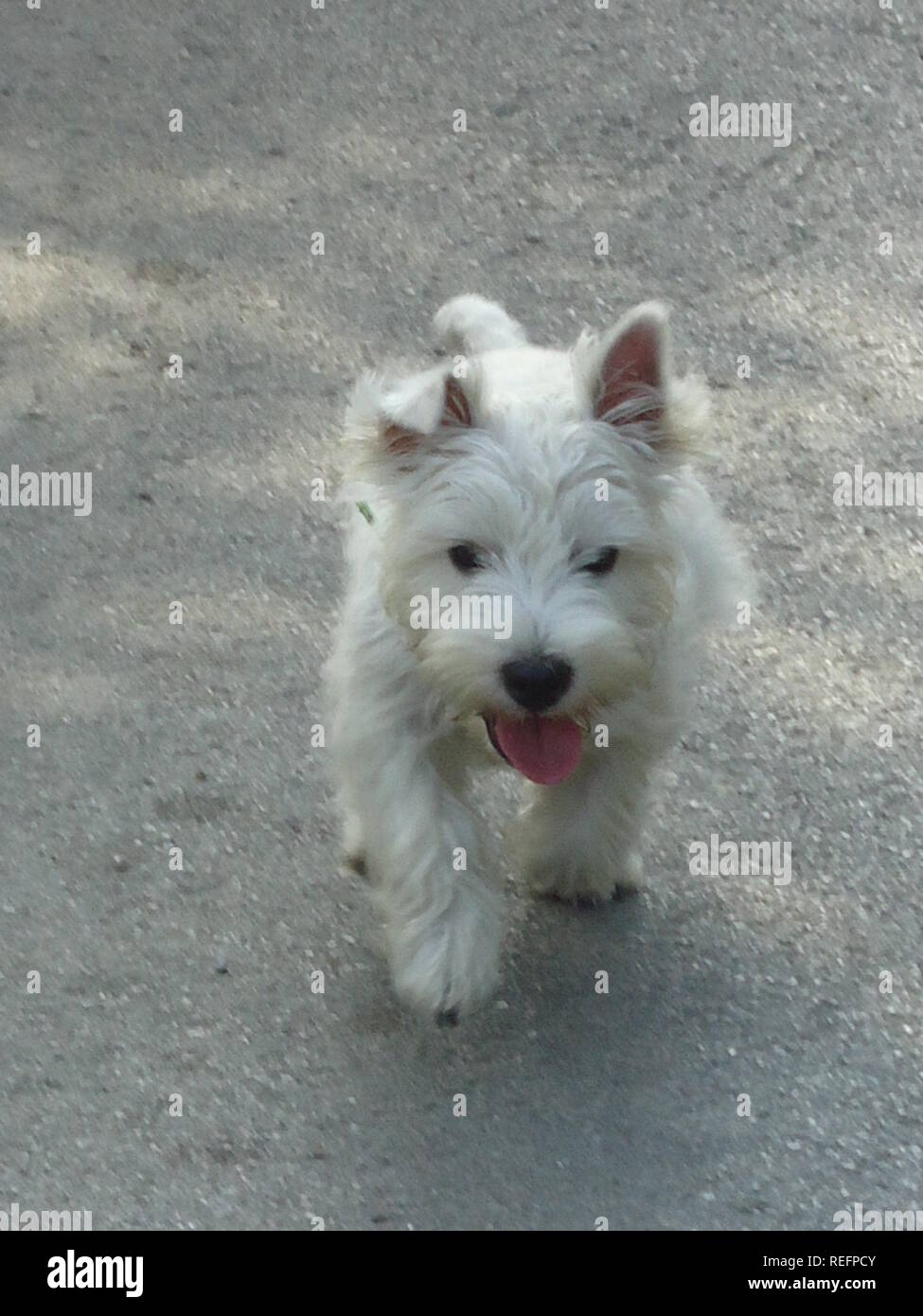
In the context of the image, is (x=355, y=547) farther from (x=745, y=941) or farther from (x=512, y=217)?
(x=512, y=217)

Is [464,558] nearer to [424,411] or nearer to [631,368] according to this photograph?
[424,411]

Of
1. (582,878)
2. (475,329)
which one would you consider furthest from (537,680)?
(475,329)

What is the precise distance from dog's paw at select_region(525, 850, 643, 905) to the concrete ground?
0.05 m

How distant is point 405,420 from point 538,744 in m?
0.72

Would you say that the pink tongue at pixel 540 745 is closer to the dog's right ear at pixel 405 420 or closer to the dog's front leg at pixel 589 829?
the dog's front leg at pixel 589 829

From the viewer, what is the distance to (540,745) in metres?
4.00

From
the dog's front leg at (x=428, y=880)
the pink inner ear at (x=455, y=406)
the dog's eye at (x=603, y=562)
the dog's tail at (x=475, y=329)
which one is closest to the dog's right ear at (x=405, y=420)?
the pink inner ear at (x=455, y=406)

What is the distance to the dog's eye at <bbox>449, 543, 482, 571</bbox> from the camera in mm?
3859

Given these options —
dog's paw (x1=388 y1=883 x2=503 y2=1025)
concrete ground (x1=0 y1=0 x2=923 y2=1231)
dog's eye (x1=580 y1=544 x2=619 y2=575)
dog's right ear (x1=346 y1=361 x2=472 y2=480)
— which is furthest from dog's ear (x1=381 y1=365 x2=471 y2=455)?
concrete ground (x1=0 y1=0 x2=923 y2=1231)

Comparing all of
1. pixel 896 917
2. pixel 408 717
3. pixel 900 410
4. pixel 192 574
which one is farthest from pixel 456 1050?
pixel 900 410

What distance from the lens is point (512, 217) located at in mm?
7105

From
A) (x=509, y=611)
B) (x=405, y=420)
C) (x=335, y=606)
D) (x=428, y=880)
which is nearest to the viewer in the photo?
(x=509, y=611)

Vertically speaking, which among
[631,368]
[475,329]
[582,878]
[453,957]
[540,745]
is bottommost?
[453,957]

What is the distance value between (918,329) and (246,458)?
89.9 inches
